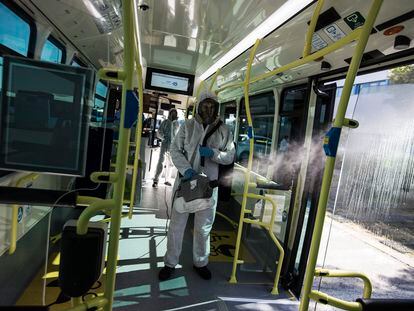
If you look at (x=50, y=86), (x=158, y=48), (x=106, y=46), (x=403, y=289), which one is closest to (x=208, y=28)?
(x=106, y=46)

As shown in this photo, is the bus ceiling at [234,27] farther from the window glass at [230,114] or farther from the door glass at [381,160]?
the window glass at [230,114]

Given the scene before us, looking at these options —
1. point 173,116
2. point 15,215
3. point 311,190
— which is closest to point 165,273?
point 15,215

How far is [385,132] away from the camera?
202cm

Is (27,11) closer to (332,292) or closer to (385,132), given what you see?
(385,132)

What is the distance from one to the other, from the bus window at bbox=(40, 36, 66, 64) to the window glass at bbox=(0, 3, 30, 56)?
0.39 ft

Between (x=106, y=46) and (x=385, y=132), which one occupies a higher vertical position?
(x=106, y=46)

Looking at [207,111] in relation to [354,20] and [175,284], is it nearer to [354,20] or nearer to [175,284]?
[354,20]

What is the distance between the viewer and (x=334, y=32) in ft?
6.22

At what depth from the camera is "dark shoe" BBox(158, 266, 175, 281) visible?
2.94 meters

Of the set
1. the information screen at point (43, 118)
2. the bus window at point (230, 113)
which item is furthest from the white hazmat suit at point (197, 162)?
the bus window at point (230, 113)

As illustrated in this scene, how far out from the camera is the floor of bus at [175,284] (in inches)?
100

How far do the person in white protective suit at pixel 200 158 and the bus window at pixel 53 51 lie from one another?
1.25 metres

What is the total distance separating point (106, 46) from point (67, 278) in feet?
7.02

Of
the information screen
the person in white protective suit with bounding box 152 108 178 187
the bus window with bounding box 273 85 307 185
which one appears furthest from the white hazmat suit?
the person in white protective suit with bounding box 152 108 178 187
